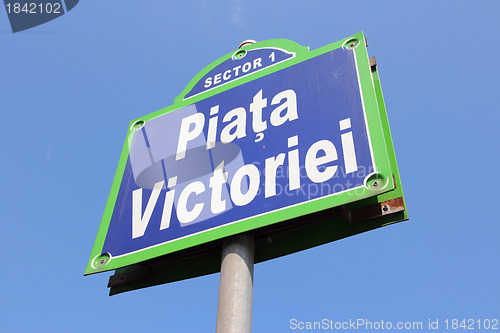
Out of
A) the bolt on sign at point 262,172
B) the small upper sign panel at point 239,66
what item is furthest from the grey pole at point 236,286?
the small upper sign panel at point 239,66

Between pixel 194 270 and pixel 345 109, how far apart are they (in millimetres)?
1421

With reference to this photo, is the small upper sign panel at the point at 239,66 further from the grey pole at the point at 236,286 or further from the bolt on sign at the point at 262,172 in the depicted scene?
the grey pole at the point at 236,286

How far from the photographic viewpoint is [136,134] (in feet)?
14.4

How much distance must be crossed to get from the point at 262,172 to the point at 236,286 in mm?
840

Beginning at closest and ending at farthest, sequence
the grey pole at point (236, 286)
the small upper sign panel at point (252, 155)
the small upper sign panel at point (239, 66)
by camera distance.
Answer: the grey pole at point (236, 286) → the small upper sign panel at point (252, 155) → the small upper sign panel at point (239, 66)

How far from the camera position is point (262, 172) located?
125 inches

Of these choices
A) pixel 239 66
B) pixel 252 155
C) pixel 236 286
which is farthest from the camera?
pixel 239 66

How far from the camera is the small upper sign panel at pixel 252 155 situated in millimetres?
2918

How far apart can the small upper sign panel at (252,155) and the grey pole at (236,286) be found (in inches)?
3.4

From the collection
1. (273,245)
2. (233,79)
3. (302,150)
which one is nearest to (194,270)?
(273,245)

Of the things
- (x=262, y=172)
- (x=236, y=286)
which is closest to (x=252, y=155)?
(x=262, y=172)

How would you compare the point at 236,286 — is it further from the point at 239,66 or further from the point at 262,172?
the point at 239,66

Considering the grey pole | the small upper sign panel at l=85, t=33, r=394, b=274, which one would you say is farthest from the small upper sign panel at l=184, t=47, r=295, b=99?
the grey pole

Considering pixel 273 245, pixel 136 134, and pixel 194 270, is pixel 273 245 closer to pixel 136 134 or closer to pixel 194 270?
pixel 194 270
